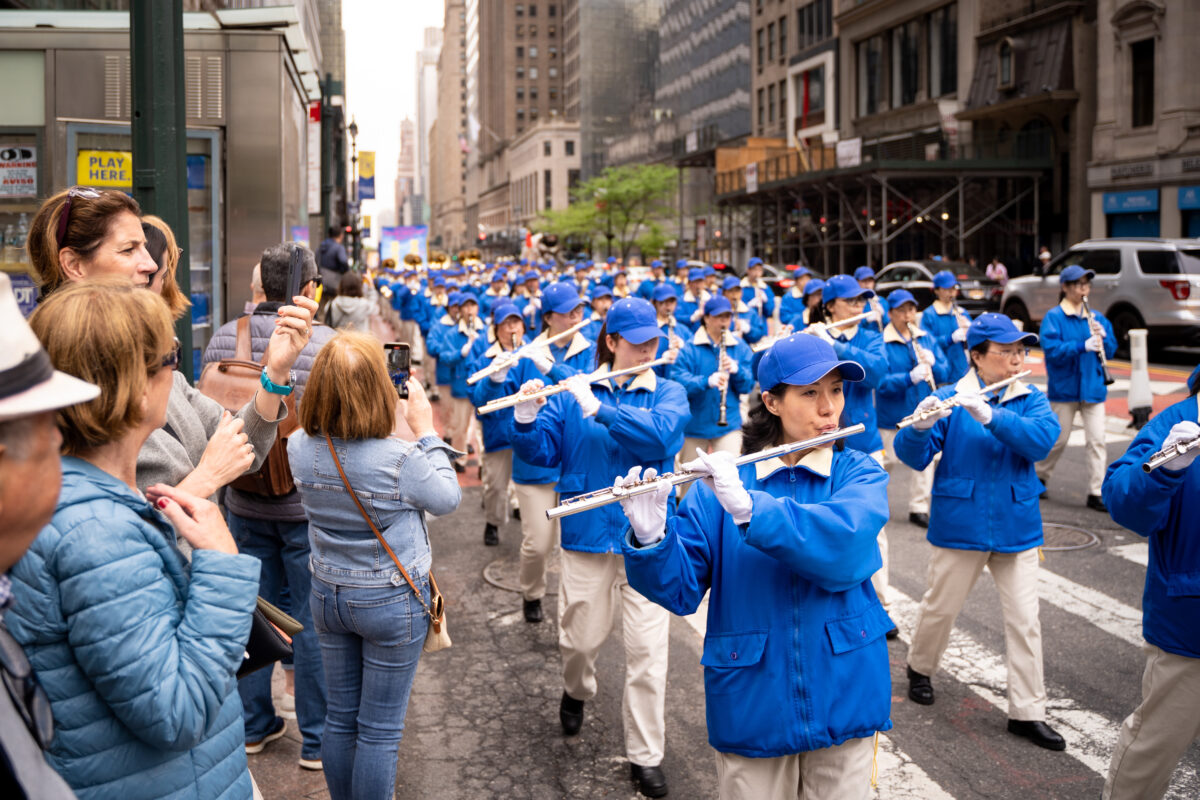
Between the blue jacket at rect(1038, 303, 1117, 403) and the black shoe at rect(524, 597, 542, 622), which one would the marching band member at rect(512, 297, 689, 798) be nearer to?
the black shoe at rect(524, 597, 542, 622)

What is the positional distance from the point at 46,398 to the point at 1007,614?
5136 millimetres

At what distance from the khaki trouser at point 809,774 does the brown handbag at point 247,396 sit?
2404 mm

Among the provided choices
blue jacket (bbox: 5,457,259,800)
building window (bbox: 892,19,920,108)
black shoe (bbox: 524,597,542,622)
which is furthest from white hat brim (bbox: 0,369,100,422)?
building window (bbox: 892,19,920,108)

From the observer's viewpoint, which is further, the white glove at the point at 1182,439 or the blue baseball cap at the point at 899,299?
the blue baseball cap at the point at 899,299

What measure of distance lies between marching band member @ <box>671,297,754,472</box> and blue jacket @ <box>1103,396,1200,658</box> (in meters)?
5.08

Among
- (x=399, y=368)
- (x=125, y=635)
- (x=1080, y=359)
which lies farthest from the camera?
(x=1080, y=359)

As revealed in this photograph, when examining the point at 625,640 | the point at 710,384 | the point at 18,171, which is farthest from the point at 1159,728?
the point at 18,171

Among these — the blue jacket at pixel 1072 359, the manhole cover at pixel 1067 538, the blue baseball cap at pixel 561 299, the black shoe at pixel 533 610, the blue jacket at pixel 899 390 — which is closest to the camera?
the black shoe at pixel 533 610

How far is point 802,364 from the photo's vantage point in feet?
11.3

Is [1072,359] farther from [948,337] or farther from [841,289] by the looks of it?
[841,289]

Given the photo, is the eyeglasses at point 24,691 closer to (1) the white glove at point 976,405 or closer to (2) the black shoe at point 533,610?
(1) the white glove at point 976,405

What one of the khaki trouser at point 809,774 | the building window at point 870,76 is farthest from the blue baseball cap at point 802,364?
the building window at point 870,76

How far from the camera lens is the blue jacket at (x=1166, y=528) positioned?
394 cm

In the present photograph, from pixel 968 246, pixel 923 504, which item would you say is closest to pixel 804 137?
pixel 968 246
